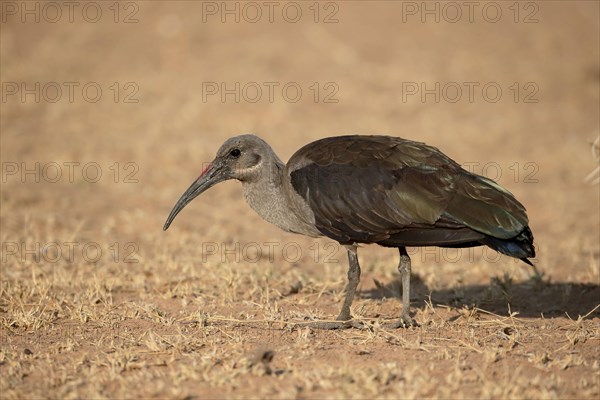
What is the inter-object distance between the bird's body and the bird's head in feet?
0.63

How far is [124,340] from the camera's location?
213 inches

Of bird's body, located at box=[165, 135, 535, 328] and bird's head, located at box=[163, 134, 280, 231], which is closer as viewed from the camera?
bird's body, located at box=[165, 135, 535, 328]

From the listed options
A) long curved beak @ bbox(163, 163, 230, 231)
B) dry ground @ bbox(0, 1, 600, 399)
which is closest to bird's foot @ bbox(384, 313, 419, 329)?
dry ground @ bbox(0, 1, 600, 399)

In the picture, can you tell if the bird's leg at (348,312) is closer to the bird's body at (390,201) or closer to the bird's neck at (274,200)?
the bird's body at (390,201)

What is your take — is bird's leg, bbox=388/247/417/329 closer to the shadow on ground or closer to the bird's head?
the shadow on ground

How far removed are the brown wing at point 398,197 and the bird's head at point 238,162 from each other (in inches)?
16.4

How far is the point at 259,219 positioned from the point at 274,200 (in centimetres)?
422

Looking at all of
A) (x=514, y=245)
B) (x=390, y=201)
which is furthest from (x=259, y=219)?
(x=514, y=245)

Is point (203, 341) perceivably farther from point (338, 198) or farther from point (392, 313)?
point (392, 313)

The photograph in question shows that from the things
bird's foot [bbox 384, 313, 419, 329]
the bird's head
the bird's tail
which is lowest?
bird's foot [bbox 384, 313, 419, 329]

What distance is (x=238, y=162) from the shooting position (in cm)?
638

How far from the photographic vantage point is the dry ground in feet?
16.0

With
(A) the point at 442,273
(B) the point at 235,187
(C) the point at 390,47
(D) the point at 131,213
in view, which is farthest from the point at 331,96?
(A) the point at 442,273

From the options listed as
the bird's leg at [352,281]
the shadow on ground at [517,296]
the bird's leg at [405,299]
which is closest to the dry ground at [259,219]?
the shadow on ground at [517,296]
